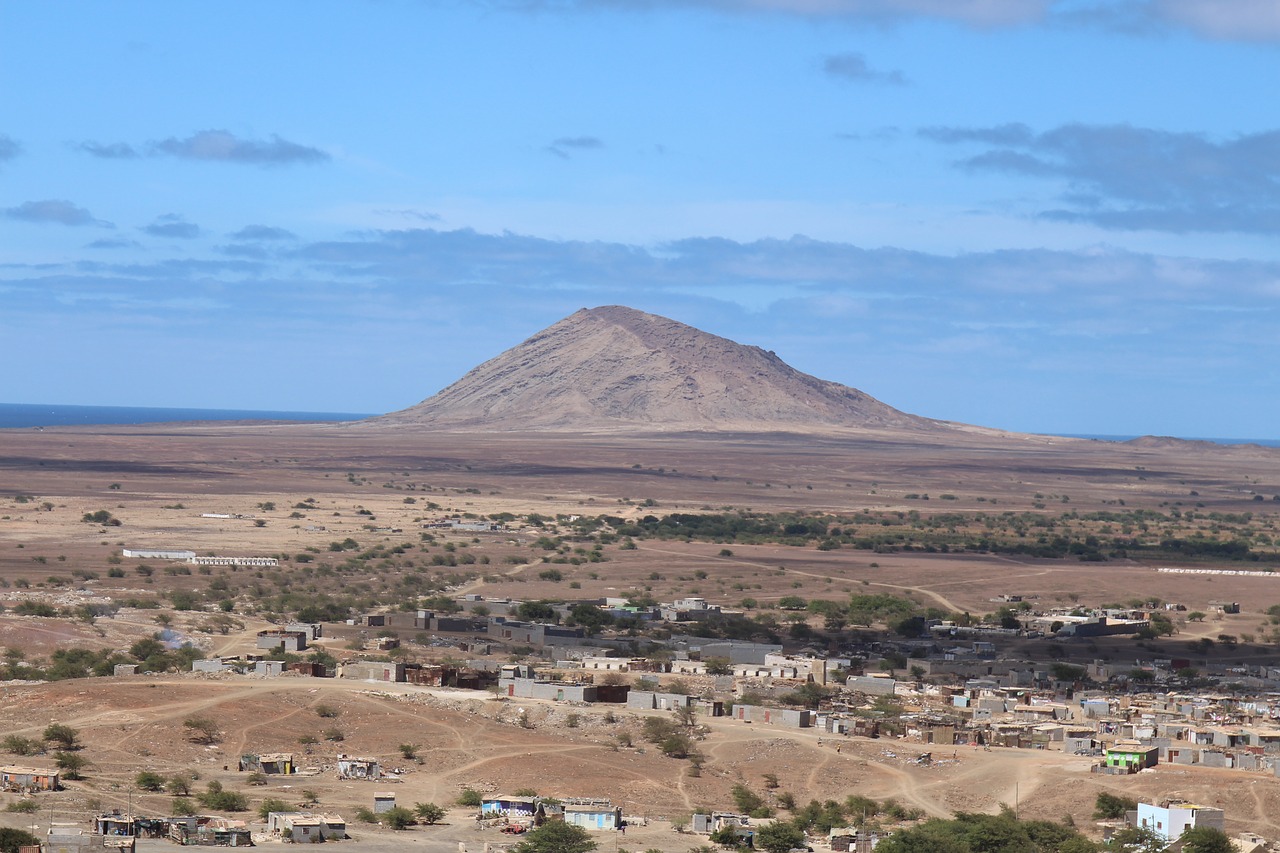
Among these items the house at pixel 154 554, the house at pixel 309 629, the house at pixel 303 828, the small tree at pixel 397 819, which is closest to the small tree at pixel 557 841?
the small tree at pixel 397 819

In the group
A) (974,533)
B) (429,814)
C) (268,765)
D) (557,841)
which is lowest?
(429,814)

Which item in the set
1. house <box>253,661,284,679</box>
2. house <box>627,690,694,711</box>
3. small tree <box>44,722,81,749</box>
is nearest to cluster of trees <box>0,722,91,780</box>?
small tree <box>44,722,81,749</box>

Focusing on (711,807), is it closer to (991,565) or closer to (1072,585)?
(1072,585)

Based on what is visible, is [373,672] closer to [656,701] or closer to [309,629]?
[656,701]

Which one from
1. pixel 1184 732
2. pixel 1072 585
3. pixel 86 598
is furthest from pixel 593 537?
pixel 1184 732

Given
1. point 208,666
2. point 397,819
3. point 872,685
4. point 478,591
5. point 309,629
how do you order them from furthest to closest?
point 478,591, point 309,629, point 872,685, point 208,666, point 397,819

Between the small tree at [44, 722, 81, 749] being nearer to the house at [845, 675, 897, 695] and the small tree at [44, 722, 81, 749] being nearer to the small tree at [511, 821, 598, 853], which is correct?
the small tree at [511, 821, 598, 853]

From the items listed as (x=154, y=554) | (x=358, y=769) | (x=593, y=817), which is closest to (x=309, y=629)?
(x=358, y=769)
